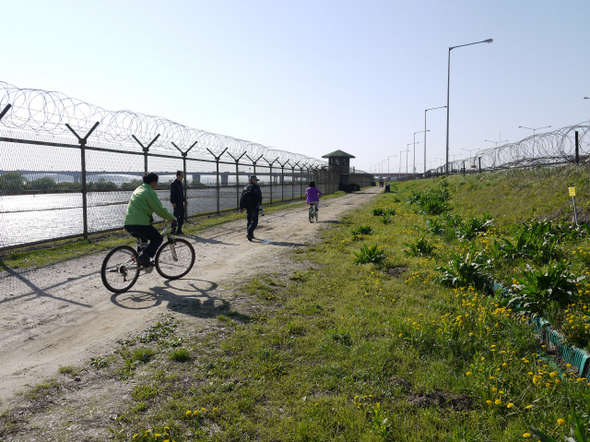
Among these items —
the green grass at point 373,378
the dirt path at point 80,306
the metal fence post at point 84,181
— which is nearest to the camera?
the green grass at point 373,378

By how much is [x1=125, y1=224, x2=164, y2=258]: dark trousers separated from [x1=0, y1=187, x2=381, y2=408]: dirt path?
0.58 m

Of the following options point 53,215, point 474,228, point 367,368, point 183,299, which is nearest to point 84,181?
point 53,215

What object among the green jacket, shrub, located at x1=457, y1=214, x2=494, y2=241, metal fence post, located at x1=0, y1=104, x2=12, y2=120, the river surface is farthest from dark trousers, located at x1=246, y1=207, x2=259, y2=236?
metal fence post, located at x1=0, y1=104, x2=12, y2=120

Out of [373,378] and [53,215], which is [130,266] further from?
[53,215]

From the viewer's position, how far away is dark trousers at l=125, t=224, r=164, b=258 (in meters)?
6.17

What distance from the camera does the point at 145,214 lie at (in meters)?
6.15

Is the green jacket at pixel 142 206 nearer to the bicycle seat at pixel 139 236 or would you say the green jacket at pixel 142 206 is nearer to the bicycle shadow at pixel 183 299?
the bicycle seat at pixel 139 236

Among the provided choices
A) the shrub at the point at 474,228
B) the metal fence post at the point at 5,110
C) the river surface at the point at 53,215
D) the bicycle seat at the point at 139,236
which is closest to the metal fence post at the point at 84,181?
the river surface at the point at 53,215

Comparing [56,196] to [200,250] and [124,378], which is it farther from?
[124,378]

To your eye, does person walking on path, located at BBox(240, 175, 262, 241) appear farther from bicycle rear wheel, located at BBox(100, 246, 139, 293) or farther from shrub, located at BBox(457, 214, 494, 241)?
shrub, located at BBox(457, 214, 494, 241)

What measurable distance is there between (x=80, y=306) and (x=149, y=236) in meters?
1.47

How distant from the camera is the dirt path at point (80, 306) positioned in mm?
3807

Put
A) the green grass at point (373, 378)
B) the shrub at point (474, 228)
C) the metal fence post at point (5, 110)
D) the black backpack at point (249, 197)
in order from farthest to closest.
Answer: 1. the black backpack at point (249, 197)
2. the shrub at point (474, 228)
3. the metal fence post at point (5, 110)
4. the green grass at point (373, 378)

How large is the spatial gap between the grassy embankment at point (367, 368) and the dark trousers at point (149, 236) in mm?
1704
